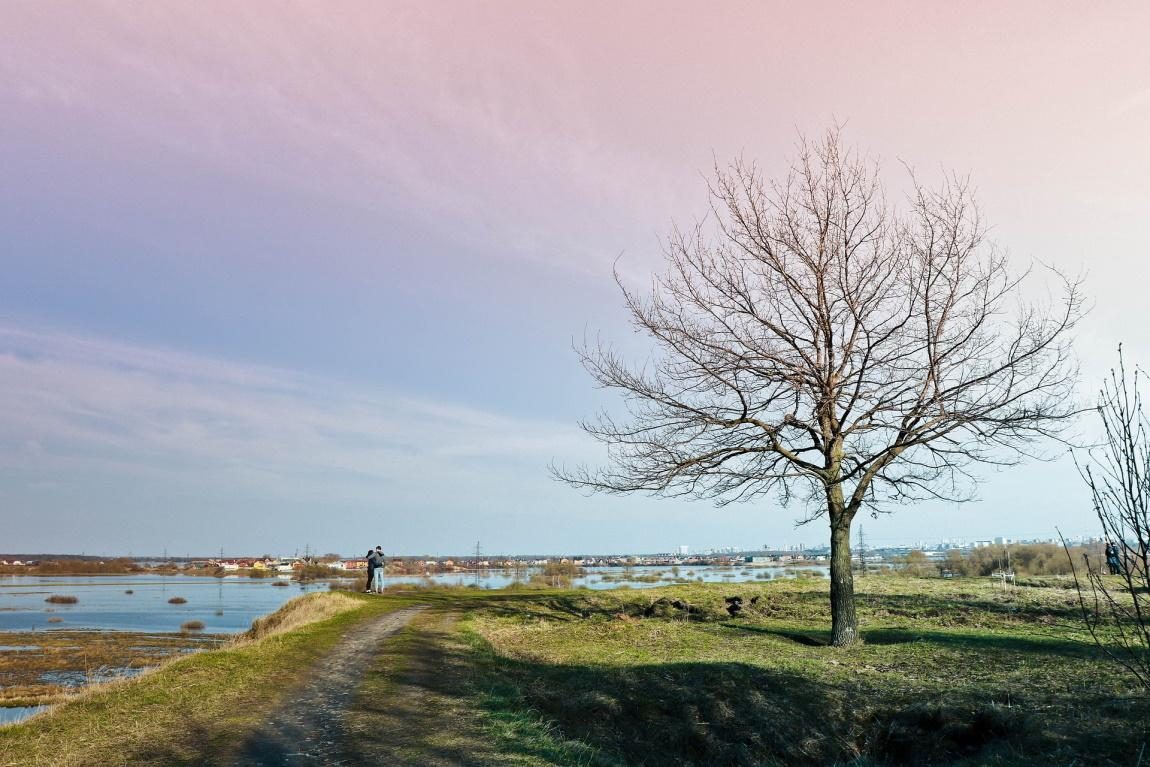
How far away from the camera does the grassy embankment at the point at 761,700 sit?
7637 millimetres

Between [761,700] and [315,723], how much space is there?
17.9 ft

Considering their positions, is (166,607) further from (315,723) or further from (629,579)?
(315,723)

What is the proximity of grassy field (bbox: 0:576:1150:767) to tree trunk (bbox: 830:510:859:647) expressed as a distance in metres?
0.49

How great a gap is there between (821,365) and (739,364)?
152 centimetres

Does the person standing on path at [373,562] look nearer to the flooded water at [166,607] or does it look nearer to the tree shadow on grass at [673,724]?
the flooded water at [166,607]

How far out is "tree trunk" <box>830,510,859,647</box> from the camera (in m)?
13.3

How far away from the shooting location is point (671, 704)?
9477mm

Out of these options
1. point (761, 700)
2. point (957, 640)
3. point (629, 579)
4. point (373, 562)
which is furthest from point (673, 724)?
point (629, 579)

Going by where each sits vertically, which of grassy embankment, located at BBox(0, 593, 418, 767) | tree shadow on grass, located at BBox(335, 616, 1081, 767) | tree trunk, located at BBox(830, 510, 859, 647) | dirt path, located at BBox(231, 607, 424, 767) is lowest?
tree shadow on grass, located at BBox(335, 616, 1081, 767)

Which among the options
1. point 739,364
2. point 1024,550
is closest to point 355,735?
point 739,364

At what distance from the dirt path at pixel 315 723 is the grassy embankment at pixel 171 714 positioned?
26 centimetres

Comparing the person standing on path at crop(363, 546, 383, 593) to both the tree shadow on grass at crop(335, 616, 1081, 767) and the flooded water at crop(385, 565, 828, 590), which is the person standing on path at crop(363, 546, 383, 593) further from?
the tree shadow on grass at crop(335, 616, 1081, 767)

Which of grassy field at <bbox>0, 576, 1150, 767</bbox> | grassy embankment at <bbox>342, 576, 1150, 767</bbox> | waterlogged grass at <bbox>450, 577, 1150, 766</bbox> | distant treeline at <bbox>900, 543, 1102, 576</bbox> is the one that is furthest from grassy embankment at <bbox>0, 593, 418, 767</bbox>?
distant treeline at <bbox>900, 543, 1102, 576</bbox>

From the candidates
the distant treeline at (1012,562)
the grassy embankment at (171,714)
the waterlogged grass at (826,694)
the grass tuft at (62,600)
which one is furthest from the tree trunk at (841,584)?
the grass tuft at (62,600)
